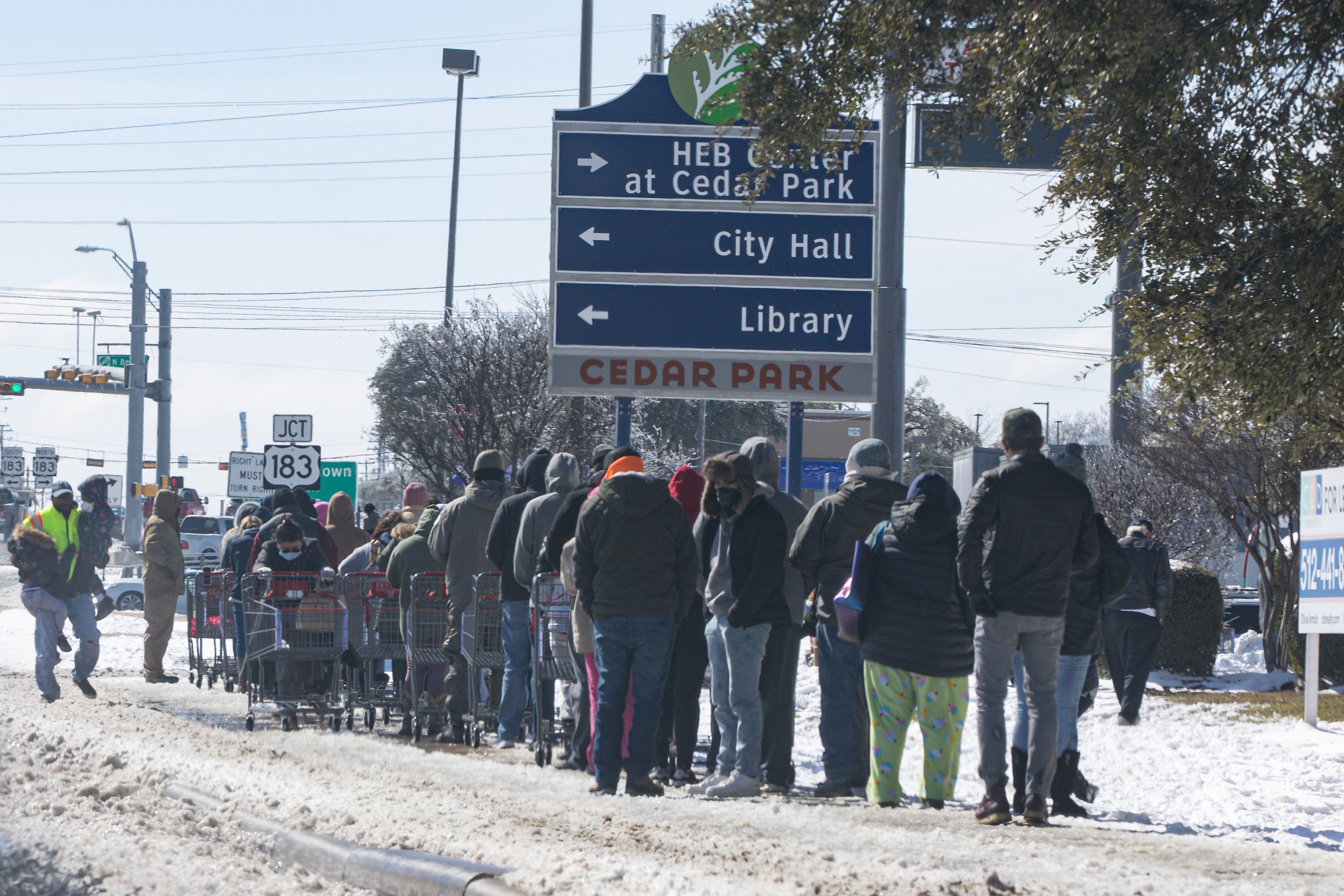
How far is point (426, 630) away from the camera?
39.5 ft

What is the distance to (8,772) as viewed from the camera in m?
8.81

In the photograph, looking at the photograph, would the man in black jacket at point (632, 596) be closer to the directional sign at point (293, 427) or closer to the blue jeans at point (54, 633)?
the blue jeans at point (54, 633)

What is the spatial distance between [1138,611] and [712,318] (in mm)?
4455

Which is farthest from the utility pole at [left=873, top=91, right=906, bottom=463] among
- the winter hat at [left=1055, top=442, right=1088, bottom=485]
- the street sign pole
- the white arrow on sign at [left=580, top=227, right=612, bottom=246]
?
the winter hat at [left=1055, top=442, right=1088, bottom=485]

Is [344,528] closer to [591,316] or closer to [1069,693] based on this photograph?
[591,316]

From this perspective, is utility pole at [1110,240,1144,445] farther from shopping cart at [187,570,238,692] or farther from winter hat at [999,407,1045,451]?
shopping cart at [187,570,238,692]

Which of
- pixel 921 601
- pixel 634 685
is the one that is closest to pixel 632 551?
pixel 634 685

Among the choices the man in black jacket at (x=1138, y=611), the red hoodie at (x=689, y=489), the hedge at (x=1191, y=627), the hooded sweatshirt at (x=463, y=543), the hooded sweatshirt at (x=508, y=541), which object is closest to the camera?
the red hoodie at (x=689, y=489)

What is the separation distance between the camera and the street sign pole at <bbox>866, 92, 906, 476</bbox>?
12164mm

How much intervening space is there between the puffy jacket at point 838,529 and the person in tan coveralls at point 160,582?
9.37 meters

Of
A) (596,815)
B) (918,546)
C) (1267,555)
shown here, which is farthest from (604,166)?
(1267,555)

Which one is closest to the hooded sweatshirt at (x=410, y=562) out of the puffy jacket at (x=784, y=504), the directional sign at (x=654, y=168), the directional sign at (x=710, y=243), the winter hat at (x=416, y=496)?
the winter hat at (x=416, y=496)

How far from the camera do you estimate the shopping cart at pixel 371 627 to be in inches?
490

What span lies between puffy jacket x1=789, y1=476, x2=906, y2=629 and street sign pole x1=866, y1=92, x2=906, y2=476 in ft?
11.0
